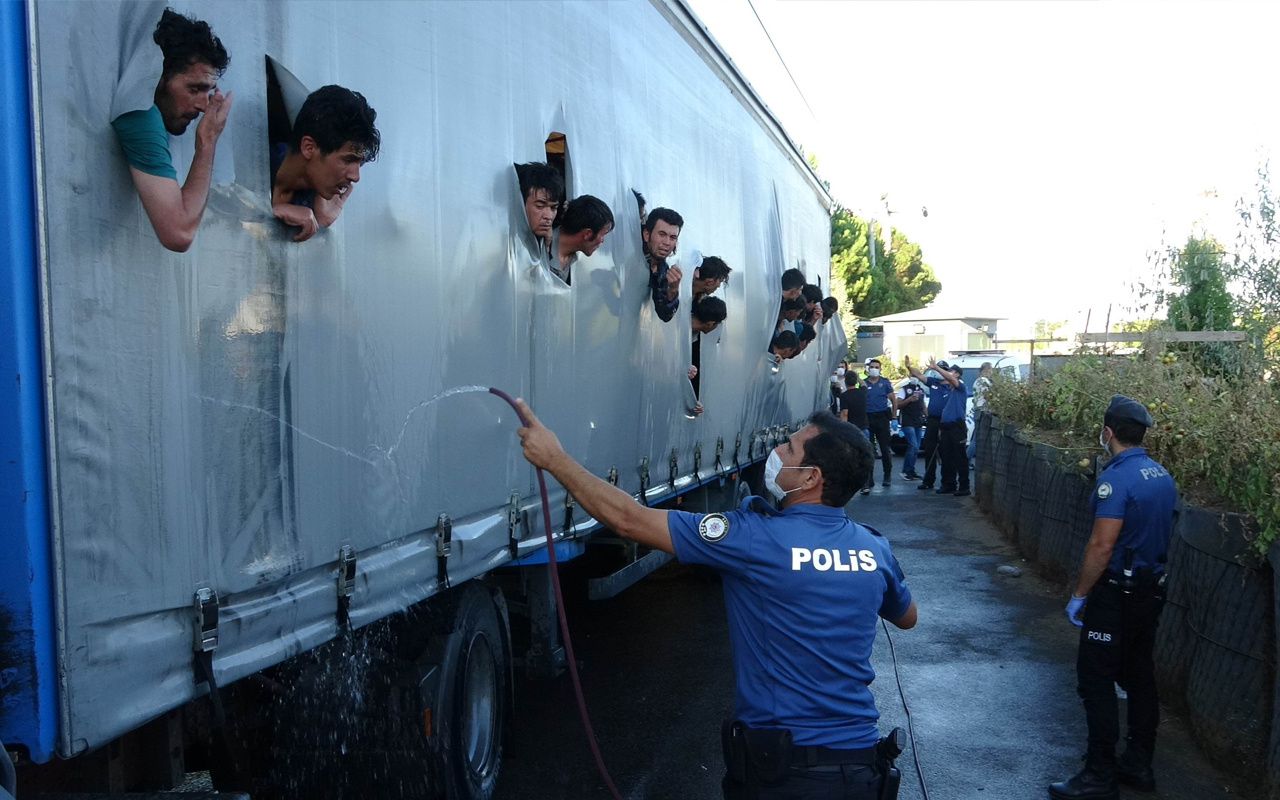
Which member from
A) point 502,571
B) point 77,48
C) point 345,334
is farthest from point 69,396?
point 502,571

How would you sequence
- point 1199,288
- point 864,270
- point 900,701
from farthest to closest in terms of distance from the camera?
point 864,270 < point 1199,288 < point 900,701

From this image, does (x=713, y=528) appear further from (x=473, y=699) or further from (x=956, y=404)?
(x=956, y=404)

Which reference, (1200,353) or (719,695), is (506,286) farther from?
(1200,353)

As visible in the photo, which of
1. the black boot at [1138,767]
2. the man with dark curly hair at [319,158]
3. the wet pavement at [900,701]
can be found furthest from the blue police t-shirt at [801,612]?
the black boot at [1138,767]

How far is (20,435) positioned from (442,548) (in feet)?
6.67

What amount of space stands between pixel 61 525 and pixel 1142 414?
4.96m

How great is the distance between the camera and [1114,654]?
540cm

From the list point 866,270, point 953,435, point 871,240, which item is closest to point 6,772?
point 953,435

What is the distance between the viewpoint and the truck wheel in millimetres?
A: 4484

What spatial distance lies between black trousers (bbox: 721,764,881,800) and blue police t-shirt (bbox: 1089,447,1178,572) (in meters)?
2.84

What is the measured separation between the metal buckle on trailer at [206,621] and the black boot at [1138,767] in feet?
15.0

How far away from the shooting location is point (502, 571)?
554cm

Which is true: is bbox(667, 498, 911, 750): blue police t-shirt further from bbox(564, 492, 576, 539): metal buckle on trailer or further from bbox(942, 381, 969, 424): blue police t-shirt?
bbox(942, 381, 969, 424): blue police t-shirt

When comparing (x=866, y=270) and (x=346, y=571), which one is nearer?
(x=346, y=571)
